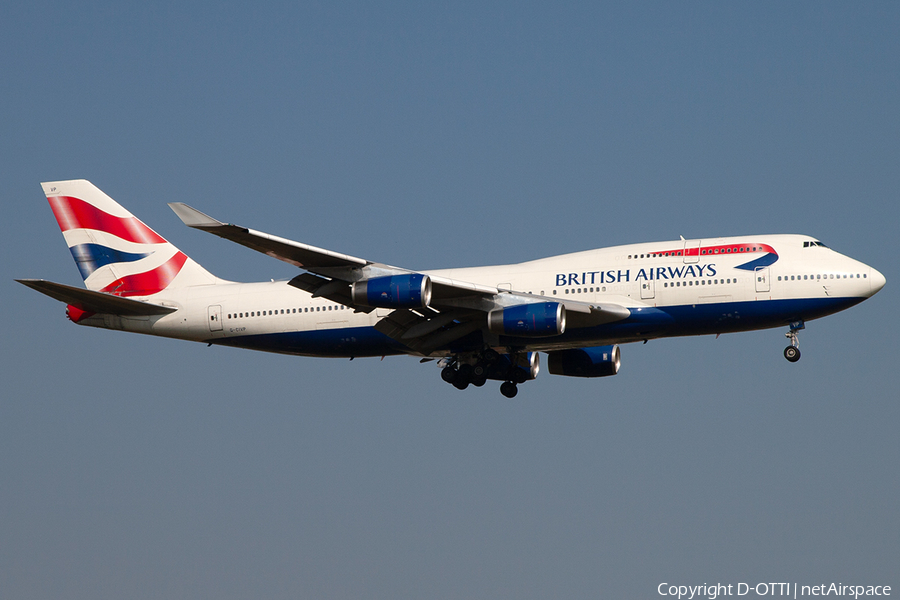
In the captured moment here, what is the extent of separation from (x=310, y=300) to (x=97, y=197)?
11.0 m

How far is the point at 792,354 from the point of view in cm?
3781

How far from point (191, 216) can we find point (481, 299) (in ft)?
34.3

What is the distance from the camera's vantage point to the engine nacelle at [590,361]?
42.7 meters

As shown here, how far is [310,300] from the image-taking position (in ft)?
134

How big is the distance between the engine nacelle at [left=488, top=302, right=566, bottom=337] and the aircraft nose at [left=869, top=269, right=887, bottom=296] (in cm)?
1026

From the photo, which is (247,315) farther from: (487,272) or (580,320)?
(580,320)

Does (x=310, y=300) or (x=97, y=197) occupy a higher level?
(x=97, y=197)

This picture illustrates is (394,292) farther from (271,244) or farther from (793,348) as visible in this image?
(793,348)

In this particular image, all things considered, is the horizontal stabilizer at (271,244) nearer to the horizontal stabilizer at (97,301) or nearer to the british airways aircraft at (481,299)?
the british airways aircraft at (481,299)

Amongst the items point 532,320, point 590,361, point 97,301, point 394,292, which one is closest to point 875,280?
point 590,361

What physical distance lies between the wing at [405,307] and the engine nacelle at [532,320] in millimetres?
370

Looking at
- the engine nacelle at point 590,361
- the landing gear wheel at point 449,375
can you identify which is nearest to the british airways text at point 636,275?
the engine nacelle at point 590,361

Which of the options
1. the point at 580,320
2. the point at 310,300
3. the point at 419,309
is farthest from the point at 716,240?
the point at 310,300

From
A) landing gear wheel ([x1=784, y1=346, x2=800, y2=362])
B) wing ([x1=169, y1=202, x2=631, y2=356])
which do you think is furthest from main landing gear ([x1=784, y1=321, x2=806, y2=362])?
wing ([x1=169, y1=202, x2=631, y2=356])
